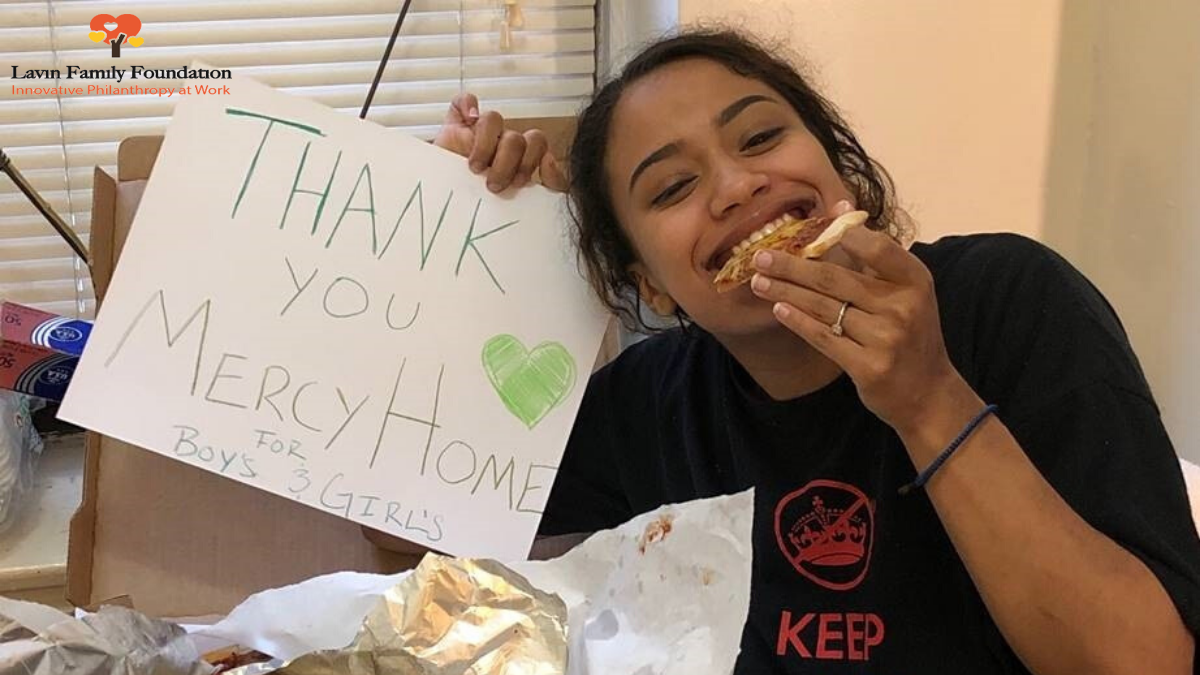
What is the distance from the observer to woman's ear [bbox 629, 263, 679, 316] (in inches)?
37.6

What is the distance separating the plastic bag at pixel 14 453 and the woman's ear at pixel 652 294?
2.11 feet

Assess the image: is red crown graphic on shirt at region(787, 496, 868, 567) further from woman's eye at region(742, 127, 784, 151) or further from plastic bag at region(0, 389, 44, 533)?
plastic bag at region(0, 389, 44, 533)

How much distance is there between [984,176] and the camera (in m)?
1.22

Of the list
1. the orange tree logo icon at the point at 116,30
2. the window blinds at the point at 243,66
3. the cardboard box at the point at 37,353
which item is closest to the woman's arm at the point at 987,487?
the cardboard box at the point at 37,353

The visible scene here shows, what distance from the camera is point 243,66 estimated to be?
134cm

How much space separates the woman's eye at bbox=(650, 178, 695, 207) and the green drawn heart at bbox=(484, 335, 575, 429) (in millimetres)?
164

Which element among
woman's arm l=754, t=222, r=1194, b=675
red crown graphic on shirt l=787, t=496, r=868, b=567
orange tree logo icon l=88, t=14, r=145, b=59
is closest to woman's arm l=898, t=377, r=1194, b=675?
woman's arm l=754, t=222, r=1194, b=675

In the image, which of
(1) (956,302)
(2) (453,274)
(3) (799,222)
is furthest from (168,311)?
(1) (956,302)

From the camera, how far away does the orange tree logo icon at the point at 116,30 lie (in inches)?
51.4

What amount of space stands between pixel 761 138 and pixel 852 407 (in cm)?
21

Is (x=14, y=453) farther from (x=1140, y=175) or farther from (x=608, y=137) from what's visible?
(x=1140, y=175)

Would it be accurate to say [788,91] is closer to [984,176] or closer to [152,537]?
[984,176]

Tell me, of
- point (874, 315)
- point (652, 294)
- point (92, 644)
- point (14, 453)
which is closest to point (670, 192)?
point (652, 294)

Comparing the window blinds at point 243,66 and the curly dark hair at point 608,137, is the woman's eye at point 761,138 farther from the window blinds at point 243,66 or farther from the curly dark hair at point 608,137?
the window blinds at point 243,66
